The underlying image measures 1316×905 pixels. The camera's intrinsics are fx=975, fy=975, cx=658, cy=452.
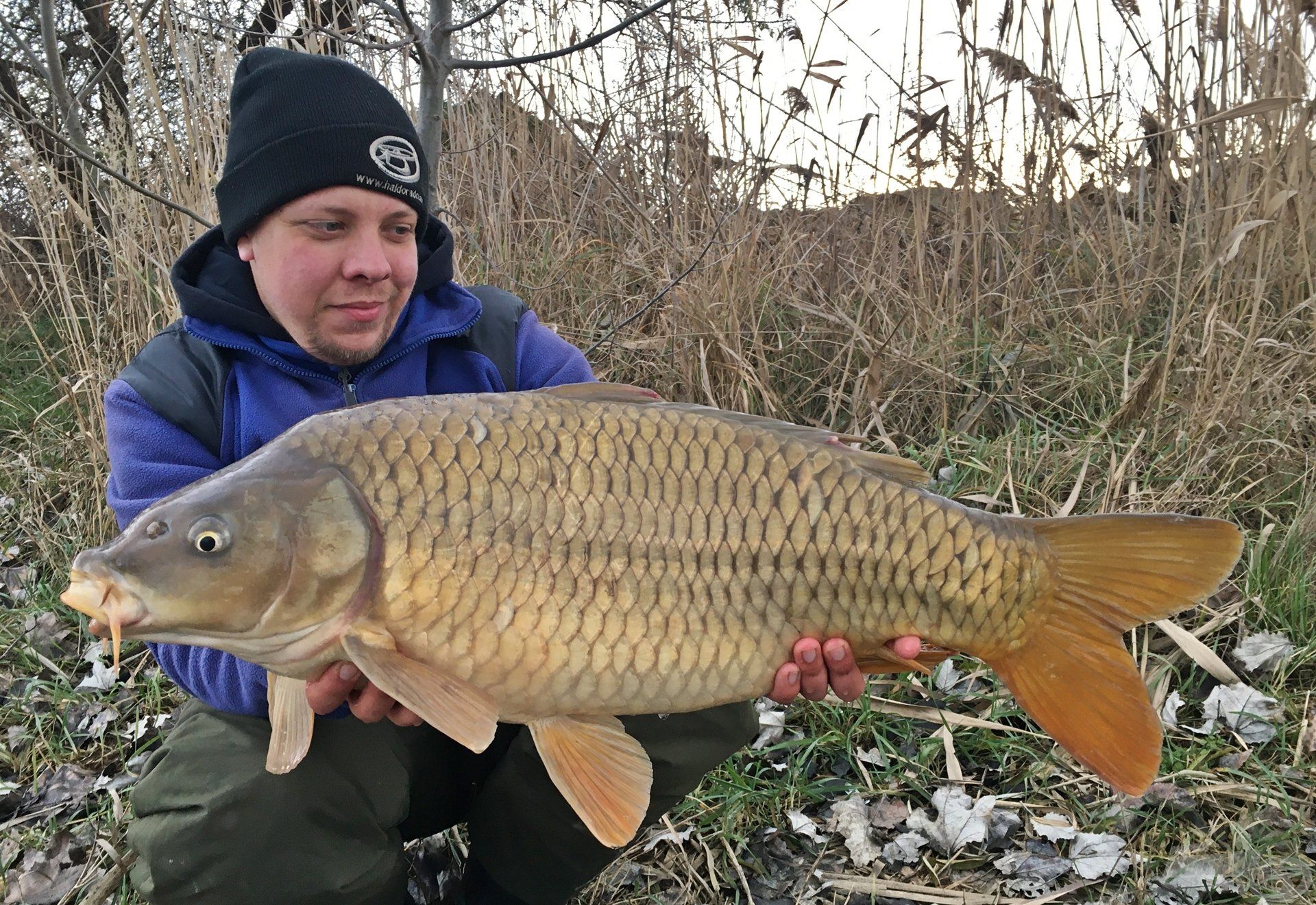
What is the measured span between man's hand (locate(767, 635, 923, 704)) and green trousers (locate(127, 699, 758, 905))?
27 cm

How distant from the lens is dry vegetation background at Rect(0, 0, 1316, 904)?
71.6 inches

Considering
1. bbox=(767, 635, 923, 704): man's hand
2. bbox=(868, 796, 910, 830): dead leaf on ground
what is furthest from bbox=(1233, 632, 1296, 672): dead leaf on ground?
bbox=(767, 635, 923, 704): man's hand

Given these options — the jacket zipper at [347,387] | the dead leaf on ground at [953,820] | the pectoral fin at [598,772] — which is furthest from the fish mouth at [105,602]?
the dead leaf on ground at [953,820]

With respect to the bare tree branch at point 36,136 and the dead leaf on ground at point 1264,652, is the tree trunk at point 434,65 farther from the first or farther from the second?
the dead leaf on ground at point 1264,652

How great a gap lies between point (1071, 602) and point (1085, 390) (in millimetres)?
1565

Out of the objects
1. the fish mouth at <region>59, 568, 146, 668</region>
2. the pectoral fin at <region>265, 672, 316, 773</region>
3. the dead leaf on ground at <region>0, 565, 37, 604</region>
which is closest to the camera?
the fish mouth at <region>59, 568, 146, 668</region>

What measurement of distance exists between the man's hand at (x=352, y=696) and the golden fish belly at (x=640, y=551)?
11cm

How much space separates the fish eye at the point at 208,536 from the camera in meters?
0.99

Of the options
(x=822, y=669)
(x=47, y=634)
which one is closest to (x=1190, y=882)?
(x=822, y=669)

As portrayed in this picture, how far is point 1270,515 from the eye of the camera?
2.03 meters

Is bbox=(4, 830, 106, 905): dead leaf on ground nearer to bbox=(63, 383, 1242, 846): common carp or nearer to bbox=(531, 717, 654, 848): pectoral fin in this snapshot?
bbox=(63, 383, 1242, 846): common carp

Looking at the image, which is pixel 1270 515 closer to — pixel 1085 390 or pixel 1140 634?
pixel 1140 634

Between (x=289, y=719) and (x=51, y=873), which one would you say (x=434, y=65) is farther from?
(x=51, y=873)

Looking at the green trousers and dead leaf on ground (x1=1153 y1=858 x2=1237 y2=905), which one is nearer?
the green trousers
